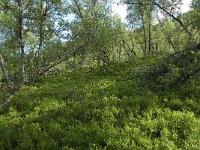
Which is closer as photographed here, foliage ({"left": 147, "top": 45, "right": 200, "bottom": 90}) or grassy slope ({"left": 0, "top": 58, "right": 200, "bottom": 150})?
grassy slope ({"left": 0, "top": 58, "right": 200, "bottom": 150})

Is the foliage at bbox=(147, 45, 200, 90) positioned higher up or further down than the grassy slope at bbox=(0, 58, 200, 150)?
higher up

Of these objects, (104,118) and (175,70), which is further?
(175,70)

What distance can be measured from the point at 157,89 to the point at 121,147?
744cm

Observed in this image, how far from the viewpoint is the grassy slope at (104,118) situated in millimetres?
13797

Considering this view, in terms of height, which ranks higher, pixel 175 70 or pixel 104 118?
pixel 175 70

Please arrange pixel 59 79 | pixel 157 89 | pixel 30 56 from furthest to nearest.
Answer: pixel 30 56
pixel 59 79
pixel 157 89

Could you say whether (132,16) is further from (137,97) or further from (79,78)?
(137,97)

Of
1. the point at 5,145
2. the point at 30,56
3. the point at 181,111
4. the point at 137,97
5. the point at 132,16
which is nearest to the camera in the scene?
the point at 5,145

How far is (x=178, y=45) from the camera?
258ft

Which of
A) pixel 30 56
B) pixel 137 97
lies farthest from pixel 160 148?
pixel 30 56

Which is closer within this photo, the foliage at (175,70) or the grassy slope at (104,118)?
the grassy slope at (104,118)

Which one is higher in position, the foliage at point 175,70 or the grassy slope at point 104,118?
the foliage at point 175,70

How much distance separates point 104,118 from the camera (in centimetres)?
1591

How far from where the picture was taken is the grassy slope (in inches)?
543
